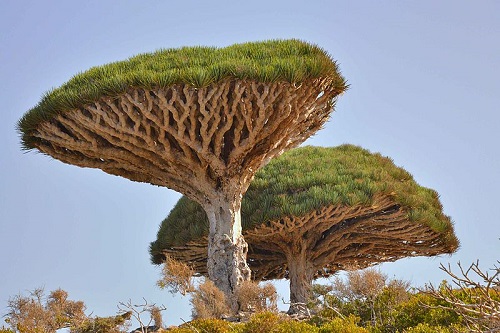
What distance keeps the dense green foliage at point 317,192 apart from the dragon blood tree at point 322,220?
0.07 ft

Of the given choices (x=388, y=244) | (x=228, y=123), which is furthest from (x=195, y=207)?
(x=228, y=123)

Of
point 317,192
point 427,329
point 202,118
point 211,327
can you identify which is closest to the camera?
point 427,329

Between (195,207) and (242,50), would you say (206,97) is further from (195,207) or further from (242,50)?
(195,207)

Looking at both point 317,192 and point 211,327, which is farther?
point 317,192

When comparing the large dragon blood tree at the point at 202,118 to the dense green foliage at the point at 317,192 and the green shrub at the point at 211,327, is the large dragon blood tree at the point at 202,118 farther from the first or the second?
the green shrub at the point at 211,327

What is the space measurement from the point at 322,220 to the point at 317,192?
671 mm

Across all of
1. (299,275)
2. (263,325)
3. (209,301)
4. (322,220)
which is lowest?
(263,325)

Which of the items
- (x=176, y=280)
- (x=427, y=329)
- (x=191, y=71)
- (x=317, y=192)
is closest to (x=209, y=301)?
(x=176, y=280)

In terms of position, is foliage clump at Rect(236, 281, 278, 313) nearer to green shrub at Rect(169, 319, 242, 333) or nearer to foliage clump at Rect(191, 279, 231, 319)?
foliage clump at Rect(191, 279, 231, 319)

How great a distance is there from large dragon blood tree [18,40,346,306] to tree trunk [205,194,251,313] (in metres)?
0.02

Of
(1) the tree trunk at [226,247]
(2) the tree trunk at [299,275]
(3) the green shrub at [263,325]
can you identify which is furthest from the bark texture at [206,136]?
(2) the tree trunk at [299,275]

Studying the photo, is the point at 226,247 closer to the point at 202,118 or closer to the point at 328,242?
the point at 202,118

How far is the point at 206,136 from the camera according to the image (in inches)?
456

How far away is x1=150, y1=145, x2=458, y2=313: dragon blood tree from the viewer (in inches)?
598
